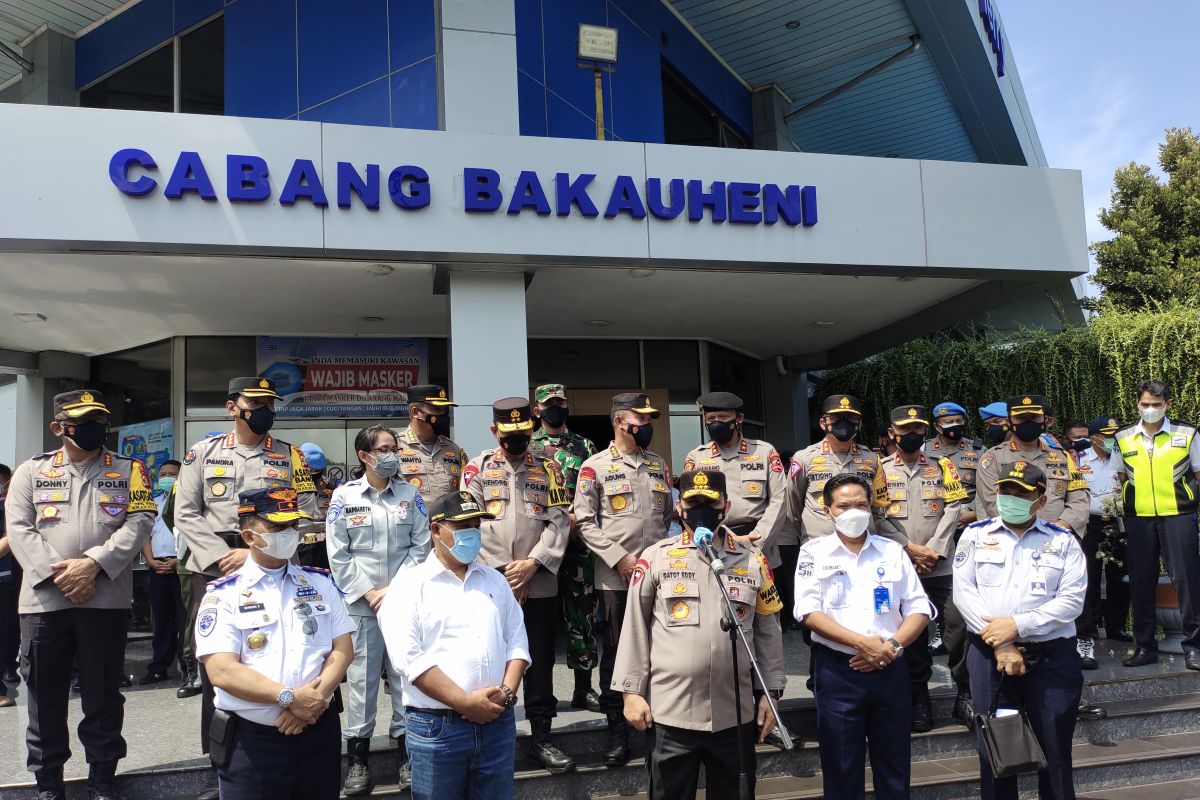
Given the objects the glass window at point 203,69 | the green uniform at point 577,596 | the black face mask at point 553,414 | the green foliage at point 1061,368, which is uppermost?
the glass window at point 203,69

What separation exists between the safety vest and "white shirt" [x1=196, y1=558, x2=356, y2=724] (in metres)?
6.30

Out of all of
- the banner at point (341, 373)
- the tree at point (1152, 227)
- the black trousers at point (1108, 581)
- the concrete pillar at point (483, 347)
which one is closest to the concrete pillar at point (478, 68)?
the concrete pillar at point (483, 347)

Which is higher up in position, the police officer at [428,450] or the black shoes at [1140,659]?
the police officer at [428,450]

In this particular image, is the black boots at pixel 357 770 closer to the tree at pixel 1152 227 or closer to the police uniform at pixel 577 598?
the police uniform at pixel 577 598

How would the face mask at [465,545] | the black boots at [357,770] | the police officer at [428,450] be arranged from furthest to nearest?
1. the police officer at [428,450]
2. the black boots at [357,770]
3. the face mask at [465,545]

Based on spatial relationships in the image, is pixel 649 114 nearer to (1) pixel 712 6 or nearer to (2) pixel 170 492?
(1) pixel 712 6

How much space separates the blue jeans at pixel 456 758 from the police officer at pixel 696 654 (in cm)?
60

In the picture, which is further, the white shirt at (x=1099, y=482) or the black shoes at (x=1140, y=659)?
the white shirt at (x=1099, y=482)

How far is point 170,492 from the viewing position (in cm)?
719

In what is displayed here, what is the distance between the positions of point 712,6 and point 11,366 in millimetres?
9493

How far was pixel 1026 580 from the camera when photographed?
14.3 feet

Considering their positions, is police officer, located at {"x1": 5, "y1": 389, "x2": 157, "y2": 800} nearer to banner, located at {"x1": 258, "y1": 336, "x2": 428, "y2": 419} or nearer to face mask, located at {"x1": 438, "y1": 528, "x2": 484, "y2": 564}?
face mask, located at {"x1": 438, "y1": 528, "x2": 484, "y2": 564}

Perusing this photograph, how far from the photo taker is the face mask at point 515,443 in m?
5.14

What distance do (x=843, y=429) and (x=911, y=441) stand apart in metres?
0.67
